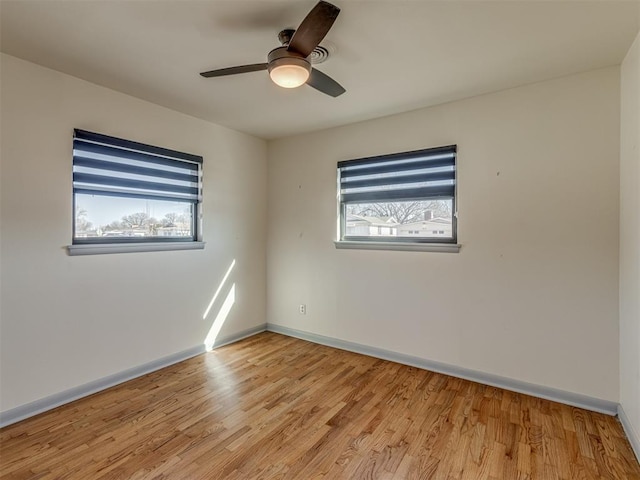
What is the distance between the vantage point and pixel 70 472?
69.0 inches

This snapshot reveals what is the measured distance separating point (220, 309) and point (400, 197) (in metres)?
2.27

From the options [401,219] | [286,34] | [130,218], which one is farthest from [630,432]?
[130,218]

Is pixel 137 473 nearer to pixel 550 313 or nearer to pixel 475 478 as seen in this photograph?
pixel 475 478

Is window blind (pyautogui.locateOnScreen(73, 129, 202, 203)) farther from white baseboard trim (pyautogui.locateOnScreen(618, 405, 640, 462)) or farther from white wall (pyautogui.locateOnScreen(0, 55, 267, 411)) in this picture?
white baseboard trim (pyautogui.locateOnScreen(618, 405, 640, 462))

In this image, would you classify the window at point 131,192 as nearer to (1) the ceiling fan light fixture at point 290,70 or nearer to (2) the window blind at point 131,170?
(2) the window blind at point 131,170

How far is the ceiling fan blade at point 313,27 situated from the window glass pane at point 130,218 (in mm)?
2035

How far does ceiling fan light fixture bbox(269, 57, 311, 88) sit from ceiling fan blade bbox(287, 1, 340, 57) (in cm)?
5

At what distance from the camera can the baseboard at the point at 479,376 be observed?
235 centimetres

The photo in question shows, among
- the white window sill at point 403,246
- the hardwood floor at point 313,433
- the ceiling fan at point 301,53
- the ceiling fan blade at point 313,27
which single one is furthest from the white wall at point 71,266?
the ceiling fan blade at point 313,27

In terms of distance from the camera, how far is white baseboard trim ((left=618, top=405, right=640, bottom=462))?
73.5 inches

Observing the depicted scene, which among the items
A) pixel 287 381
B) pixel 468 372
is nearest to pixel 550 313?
pixel 468 372

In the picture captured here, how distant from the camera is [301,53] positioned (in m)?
1.70

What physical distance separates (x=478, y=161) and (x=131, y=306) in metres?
3.21

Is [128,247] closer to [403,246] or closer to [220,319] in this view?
[220,319]
